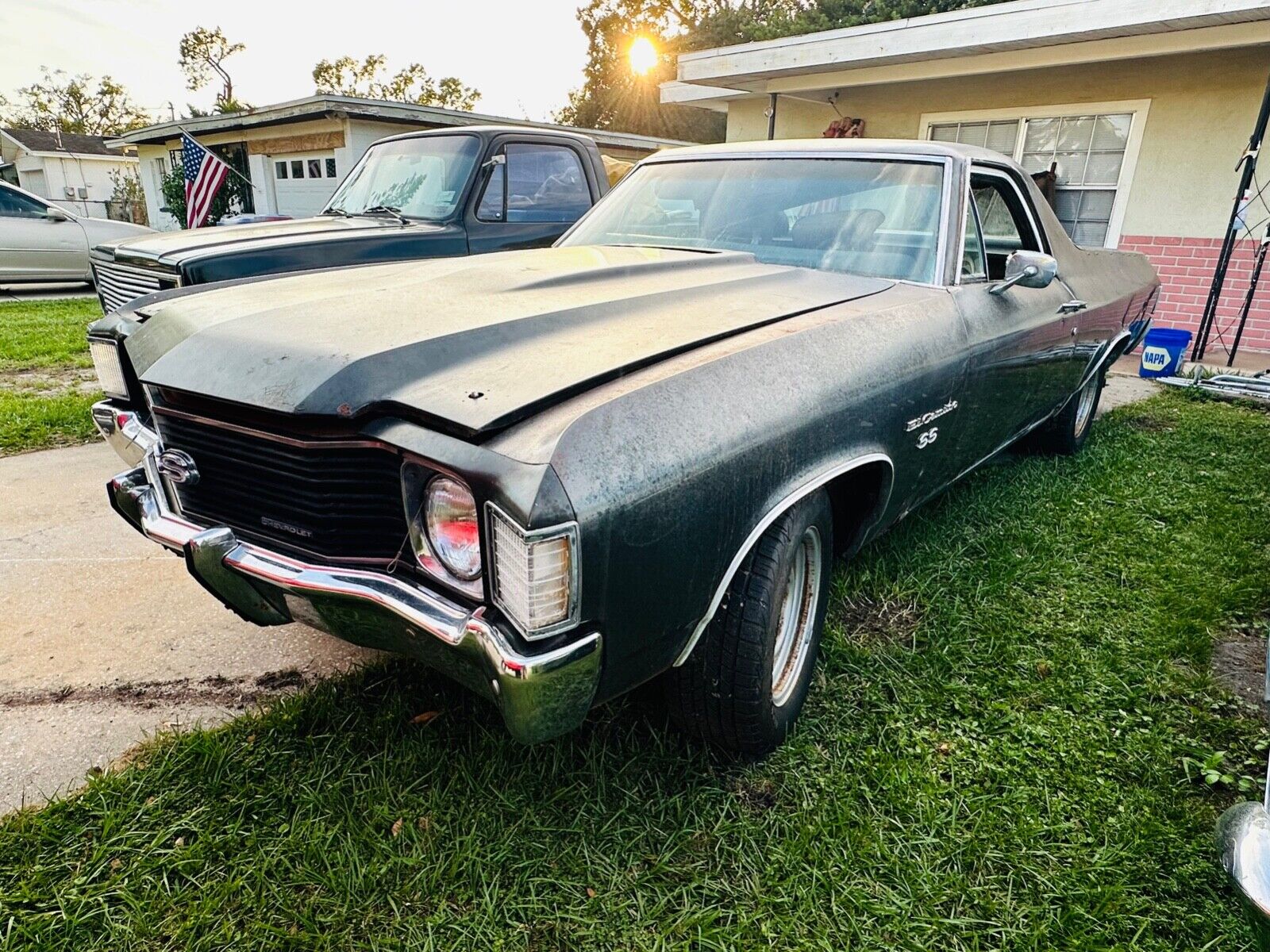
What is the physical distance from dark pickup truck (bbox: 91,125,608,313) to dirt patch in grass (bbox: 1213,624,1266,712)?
4.18 m

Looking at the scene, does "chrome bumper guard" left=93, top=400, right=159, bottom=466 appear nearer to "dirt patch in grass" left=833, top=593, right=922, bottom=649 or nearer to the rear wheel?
"dirt patch in grass" left=833, top=593, right=922, bottom=649

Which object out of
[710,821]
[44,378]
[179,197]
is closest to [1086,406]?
[710,821]

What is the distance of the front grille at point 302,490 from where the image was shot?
1.61 m

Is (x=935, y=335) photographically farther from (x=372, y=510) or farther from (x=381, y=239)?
(x=381, y=239)

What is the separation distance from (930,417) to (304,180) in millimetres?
15355

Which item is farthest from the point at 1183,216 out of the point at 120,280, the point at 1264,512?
the point at 120,280

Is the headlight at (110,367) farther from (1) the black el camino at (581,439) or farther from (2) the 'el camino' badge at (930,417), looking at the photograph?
(2) the 'el camino' badge at (930,417)

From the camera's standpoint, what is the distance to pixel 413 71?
46.4 metres

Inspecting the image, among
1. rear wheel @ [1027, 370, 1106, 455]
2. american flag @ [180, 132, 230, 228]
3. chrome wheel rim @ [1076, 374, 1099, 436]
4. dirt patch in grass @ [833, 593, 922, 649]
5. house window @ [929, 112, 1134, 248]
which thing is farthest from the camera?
american flag @ [180, 132, 230, 228]

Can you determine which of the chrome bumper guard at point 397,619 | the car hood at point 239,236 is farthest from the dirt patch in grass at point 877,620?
the car hood at point 239,236

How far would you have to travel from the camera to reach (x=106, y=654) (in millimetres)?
2512

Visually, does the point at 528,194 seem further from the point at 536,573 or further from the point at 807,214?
the point at 536,573

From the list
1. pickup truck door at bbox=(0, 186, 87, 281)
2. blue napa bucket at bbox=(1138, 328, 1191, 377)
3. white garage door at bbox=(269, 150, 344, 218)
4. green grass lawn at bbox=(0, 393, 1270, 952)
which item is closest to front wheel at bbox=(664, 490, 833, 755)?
green grass lawn at bbox=(0, 393, 1270, 952)

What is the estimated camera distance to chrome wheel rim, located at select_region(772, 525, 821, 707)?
84.9 inches
